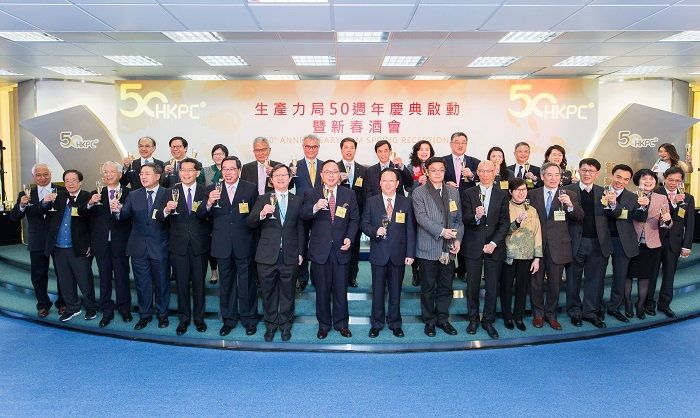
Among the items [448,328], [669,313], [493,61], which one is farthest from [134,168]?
[669,313]

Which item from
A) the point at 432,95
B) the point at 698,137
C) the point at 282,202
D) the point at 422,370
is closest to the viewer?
the point at 422,370

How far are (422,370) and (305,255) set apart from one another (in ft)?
4.83

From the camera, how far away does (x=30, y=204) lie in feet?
15.0

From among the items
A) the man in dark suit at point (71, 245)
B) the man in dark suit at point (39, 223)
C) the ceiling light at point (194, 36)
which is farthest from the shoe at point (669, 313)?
the man in dark suit at point (39, 223)

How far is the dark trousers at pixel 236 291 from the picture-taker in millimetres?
4152

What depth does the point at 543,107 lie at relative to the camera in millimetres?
8391

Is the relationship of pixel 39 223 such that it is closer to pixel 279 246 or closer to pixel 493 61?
pixel 279 246

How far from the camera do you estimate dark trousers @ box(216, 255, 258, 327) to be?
4.15m

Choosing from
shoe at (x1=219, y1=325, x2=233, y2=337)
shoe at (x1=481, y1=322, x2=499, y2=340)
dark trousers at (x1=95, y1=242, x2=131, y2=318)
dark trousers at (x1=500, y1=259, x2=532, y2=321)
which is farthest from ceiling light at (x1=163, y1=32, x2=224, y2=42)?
shoe at (x1=481, y1=322, x2=499, y2=340)

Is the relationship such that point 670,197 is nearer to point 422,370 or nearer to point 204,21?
point 422,370

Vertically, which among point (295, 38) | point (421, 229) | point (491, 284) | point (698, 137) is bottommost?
point (491, 284)

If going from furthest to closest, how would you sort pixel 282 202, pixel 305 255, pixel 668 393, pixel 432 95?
1. pixel 432 95
2. pixel 305 255
3. pixel 282 202
4. pixel 668 393

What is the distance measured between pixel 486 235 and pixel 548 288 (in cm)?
90

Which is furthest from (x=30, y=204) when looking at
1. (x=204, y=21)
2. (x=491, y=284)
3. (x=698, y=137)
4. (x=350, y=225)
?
(x=698, y=137)
